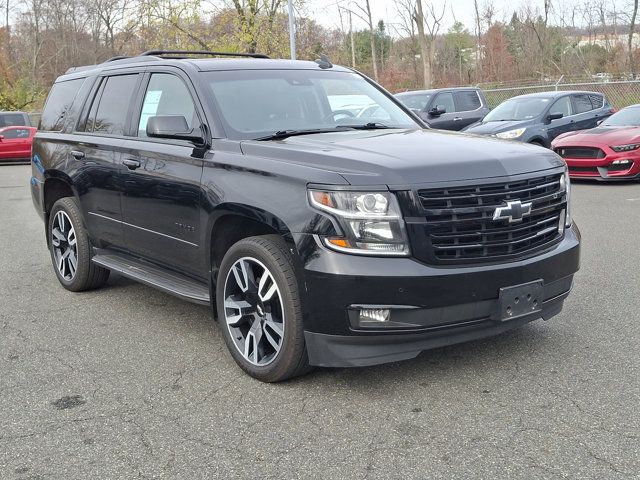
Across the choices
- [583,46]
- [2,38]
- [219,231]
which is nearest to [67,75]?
[219,231]

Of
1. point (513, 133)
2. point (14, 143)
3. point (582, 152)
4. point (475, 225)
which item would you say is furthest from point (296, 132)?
point (14, 143)

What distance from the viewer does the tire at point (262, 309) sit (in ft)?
12.7

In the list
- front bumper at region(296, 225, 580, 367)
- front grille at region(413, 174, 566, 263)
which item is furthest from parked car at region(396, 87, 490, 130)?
front bumper at region(296, 225, 580, 367)

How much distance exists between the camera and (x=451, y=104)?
18.9m

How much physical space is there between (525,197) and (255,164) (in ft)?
4.85

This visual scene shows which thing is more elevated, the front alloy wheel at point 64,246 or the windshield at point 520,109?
the windshield at point 520,109

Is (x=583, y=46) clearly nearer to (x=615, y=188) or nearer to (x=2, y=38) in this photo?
(x=615, y=188)

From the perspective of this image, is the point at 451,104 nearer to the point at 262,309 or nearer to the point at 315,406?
the point at 262,309

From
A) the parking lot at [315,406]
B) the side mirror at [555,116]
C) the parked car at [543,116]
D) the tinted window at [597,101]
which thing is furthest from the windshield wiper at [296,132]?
the tinted window at [597,101]

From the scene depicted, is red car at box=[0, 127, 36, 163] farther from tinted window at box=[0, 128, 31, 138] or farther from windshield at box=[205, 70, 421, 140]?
windshield at box=[205, 70, 421, 140]

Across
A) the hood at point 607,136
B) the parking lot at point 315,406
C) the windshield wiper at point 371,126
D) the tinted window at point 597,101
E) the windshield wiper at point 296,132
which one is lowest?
the parking lot at point 315,406

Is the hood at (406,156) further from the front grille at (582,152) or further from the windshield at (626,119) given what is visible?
the windshield at (626,119)

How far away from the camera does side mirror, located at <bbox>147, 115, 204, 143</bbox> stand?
4.50m

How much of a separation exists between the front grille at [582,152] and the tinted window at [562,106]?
2.36 metres
